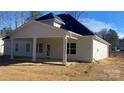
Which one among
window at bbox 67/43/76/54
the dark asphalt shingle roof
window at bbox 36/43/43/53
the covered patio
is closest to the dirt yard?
the covered patio

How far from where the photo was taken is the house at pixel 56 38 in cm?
1922

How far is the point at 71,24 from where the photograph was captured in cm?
2447

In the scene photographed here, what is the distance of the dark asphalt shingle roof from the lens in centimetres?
2271

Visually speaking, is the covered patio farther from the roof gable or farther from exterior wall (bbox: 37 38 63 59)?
exterior wall (bbox: 37 38 63 59)

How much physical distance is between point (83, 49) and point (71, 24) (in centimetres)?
369

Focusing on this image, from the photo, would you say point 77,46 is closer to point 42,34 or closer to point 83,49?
point 83,49

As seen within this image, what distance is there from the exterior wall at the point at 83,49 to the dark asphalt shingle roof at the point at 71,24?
2.64 feet

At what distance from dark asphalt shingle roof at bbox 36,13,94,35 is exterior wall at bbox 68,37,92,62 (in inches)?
31.7

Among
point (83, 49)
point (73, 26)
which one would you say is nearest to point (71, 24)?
point (73, 26)

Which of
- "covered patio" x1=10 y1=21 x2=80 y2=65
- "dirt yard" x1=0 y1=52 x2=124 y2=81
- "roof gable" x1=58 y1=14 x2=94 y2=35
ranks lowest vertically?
"dirt yard" x1=0 y1=52 x2=124 y2=81
